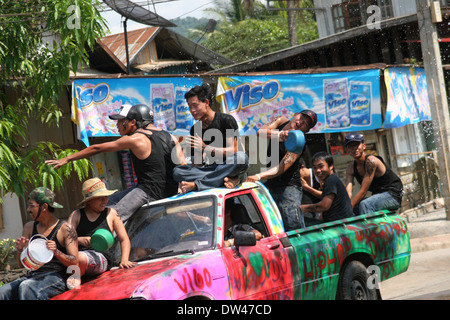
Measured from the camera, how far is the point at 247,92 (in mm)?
13766

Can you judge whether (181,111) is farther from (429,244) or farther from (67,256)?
(67,256)

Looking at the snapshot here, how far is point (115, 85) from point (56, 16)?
4.43 m

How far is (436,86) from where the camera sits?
44.2 feet

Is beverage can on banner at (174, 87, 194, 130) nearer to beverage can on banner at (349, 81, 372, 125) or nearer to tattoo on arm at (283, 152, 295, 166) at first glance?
beverage can on banner at (349, 81, 372, 125)

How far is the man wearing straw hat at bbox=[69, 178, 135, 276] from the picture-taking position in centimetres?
587

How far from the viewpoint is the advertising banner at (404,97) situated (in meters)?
15.0

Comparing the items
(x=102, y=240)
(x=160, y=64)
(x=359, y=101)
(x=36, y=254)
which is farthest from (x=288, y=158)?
(x=160, y=64)

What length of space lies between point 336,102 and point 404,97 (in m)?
2.12

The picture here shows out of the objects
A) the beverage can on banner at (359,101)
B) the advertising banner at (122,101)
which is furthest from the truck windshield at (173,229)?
the beverage can on banner at (359,101)

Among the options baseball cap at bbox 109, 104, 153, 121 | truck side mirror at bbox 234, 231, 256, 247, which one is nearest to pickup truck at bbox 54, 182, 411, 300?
truck side mirror at bbox 234, 231, 256, 247

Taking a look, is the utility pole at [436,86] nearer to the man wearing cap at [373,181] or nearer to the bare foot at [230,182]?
the man wearing cap at [373,181]
